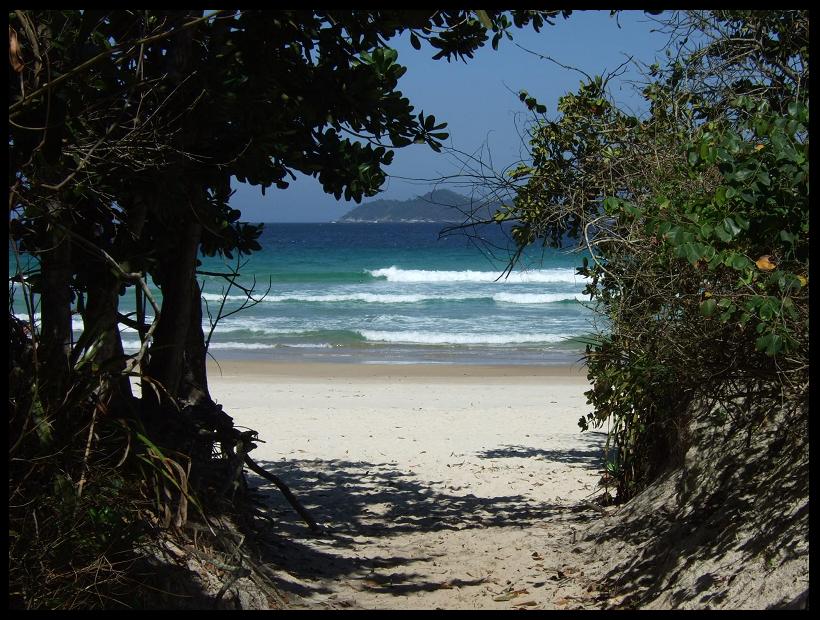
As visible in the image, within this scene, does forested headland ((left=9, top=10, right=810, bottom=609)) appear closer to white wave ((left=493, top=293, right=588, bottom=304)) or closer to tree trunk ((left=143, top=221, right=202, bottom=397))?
tree trunk ((left=143, top=221, right=202, bottom=397))

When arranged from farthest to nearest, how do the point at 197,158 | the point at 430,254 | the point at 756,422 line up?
the point at 430,254
the point at 756,422
the point at 197,158

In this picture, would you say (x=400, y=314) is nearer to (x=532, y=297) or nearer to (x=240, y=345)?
(x=532, y=297)

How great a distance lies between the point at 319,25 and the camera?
554 cm

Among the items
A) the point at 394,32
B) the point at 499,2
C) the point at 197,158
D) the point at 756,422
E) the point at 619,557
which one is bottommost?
the point at 619,557

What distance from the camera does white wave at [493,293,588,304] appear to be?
3057 centimetres

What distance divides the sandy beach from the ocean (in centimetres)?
163

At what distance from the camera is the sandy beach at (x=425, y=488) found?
5.68 m

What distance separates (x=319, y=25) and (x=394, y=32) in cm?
48

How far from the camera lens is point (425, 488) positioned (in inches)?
328

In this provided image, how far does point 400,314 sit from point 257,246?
22.1 m

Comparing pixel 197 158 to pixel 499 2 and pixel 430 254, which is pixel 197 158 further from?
pixel 430 254

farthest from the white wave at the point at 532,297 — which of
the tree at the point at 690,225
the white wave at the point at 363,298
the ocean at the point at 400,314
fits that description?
the tree at the point at 690,225

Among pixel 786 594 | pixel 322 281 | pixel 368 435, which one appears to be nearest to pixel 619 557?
pixel 786 594

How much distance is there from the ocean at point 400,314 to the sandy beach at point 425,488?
1.63 meters
